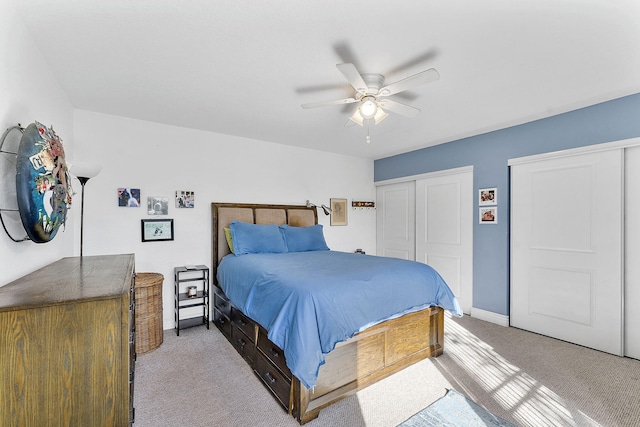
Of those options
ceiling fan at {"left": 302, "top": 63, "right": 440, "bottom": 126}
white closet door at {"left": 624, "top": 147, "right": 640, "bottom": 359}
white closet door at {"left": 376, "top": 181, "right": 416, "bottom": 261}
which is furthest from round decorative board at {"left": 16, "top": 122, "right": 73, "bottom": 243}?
white closet door at {"left": 624, "top": 147, "right": 640, "bottom": 359}

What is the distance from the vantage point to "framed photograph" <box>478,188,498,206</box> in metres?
3.75

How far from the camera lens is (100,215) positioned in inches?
124

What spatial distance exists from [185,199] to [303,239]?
5.20 feet

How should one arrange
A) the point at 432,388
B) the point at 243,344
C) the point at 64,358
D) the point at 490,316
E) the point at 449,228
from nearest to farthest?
the point at 64,358 → the point at 432,388 → the point at 243,344 → the point at 490,316 → the point at 449,228

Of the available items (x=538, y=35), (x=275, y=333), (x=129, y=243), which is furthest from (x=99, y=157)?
(x=538, y=35)

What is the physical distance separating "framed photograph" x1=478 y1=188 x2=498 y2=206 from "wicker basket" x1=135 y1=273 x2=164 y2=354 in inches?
158

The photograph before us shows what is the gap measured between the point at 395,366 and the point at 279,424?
1.08 meters

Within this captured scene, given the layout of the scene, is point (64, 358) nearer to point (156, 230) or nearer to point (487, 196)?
point (156, 230)

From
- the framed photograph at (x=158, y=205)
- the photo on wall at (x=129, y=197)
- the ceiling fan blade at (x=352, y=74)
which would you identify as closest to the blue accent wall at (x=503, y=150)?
the ceiling fan blade at (x=352, y=74)

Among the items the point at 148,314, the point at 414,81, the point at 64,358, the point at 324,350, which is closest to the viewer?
the point at 64,358

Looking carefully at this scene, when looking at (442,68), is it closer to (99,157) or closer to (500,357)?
(500,357)

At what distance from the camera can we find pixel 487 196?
3.83m

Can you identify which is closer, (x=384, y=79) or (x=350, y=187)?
(x=384, y=79)

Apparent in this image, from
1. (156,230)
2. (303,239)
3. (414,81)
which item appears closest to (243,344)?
(303,239)
